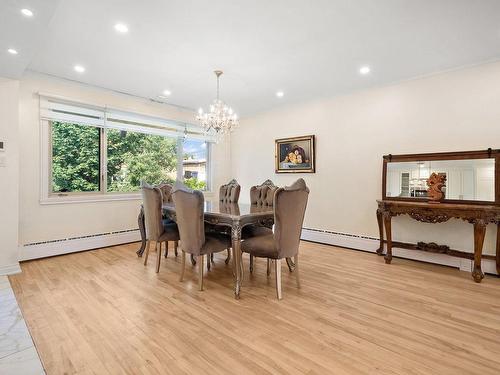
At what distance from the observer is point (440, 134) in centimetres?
361

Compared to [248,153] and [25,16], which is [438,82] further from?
[25,16]

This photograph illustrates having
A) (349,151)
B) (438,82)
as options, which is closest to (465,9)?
(438,82)

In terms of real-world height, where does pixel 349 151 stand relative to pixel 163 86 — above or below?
below

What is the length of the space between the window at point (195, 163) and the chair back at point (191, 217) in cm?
301

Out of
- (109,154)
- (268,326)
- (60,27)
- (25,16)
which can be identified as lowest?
(268,326)

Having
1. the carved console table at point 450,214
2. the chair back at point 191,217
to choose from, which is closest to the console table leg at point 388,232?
the carved console table at point 450,214

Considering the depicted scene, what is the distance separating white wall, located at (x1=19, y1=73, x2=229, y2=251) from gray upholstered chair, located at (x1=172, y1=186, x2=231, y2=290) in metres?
2.28

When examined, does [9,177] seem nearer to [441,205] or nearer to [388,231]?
[388,231]

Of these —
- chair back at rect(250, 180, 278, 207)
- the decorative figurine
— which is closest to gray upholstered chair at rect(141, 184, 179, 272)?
chair back at rect(250, 180, 278, 207)

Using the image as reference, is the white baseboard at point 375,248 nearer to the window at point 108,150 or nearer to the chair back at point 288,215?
the chair back at point 288,215

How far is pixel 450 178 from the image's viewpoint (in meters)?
3.48

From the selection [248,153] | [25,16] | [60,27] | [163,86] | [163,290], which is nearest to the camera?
[25,16]

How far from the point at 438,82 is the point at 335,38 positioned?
6.30 ft

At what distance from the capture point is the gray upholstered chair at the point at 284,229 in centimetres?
253
